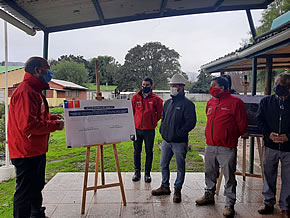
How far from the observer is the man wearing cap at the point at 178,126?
319 cm

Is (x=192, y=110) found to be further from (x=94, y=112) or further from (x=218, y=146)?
(x=94, y=112)

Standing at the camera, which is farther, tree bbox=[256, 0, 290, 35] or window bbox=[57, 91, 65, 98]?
window bbox=[57, 91, 65, 98]

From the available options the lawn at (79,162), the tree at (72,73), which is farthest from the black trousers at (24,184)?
the tree at (72,73)

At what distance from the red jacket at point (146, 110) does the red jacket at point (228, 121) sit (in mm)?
1239

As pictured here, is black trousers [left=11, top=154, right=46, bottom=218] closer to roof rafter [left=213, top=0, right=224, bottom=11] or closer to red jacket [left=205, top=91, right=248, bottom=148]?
red jacket [left=205, top=91, right=248, bottom=148]

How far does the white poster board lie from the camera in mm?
2840

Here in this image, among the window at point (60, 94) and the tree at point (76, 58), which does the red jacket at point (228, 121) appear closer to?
the window at point (60, 94)

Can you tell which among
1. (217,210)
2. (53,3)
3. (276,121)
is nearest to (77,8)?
(53,3)

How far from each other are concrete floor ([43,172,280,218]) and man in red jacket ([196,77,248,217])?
41 centimetres

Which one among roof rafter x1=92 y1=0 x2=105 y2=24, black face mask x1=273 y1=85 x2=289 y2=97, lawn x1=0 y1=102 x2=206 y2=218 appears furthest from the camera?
lawn x1=0 y1=102 x2=206 y2=218

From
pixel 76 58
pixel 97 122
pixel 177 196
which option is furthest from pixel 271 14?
pixel 76 58

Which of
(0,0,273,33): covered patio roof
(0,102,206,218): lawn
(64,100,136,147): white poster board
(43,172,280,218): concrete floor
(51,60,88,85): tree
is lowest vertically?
(0,102,206,218): lawn

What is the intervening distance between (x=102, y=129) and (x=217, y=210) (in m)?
1.87

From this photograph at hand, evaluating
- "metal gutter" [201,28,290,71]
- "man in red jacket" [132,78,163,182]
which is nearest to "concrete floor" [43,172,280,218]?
"man in red jacket" [132,78,163,182]
